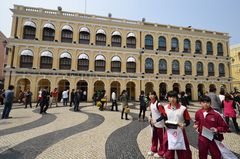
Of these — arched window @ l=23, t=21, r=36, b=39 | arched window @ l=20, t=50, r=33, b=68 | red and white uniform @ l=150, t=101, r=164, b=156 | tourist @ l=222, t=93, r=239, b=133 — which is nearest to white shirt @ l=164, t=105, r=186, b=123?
red and white uniform @ l=150, t=101, r=164, b=156

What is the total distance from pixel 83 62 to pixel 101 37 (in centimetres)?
473

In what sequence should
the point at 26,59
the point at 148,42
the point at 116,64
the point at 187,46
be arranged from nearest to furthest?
the point at 26,59 → the point at 116,64 → the point at 148,42 → the point at 187,46

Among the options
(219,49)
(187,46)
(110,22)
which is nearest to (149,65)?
(187,46)

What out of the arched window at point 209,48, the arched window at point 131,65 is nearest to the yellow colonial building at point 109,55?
the arched window at point 131,65

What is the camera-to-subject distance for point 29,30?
19562mm

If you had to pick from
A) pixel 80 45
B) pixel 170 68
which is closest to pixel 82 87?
pixel 80 45

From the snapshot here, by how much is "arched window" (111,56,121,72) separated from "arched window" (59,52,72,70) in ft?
20.2

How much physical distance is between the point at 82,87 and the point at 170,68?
14366 mm

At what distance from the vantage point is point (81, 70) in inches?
816

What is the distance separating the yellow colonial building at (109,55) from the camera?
1925 cm

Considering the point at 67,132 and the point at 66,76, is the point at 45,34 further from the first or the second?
the point at 67,132

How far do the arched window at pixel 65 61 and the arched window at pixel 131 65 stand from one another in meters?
8.58

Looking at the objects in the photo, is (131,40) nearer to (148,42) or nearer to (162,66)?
(148,42)

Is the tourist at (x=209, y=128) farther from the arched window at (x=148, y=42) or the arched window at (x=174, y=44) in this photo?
the arched window at (x=174, y=44)
